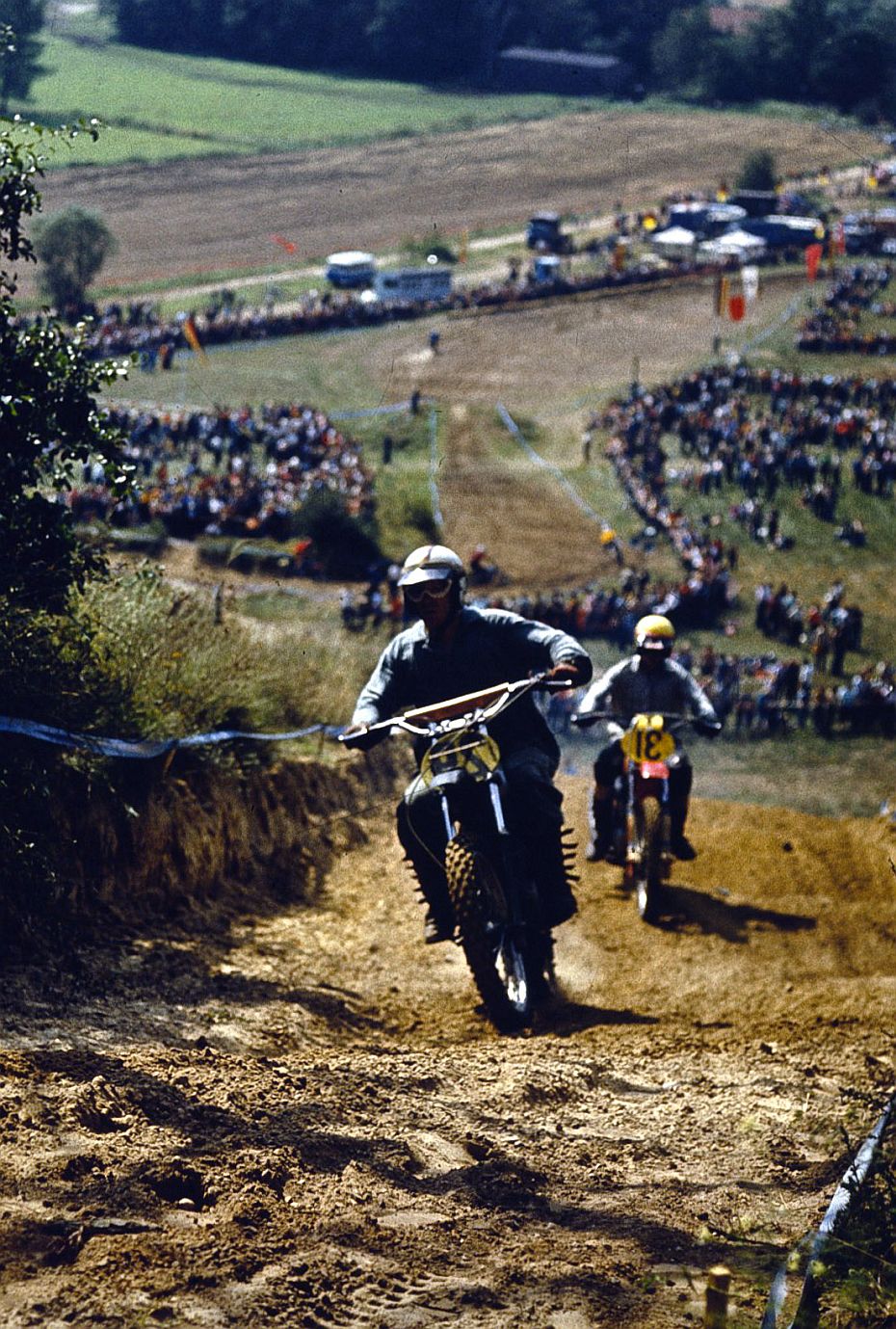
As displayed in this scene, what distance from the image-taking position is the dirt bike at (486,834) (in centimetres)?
810

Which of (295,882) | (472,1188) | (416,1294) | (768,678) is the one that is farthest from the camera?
(768,678)

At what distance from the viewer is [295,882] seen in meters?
11.4

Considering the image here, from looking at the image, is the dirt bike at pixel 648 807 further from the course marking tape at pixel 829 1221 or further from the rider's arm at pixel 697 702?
the course marking tape at pixel 829 1221

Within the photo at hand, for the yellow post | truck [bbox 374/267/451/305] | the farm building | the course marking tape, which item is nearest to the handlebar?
the course marking tape

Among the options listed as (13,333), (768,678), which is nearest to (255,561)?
(768,678)

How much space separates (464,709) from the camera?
834 cm

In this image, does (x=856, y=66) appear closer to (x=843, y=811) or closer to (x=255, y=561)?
(x=255, y=561)

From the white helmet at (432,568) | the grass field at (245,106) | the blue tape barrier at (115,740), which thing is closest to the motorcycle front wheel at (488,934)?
Result: the white helmet at (432,568)

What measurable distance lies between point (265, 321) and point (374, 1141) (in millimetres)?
51703

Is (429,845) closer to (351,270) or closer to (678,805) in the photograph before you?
(678,805)

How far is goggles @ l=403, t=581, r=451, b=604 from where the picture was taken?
339 inches

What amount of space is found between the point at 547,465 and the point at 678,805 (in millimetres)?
34919

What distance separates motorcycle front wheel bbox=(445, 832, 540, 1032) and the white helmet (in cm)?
141

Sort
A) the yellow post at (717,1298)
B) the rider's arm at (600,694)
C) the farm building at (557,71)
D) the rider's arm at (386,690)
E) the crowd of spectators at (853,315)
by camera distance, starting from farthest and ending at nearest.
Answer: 1. the farm building at (557,71)
2. the crowd of spectators at (853,315)
3. the rider's arm at (600,694)
4. the rider's arm at (386,690)
5. the yellow post at (717,1298)
